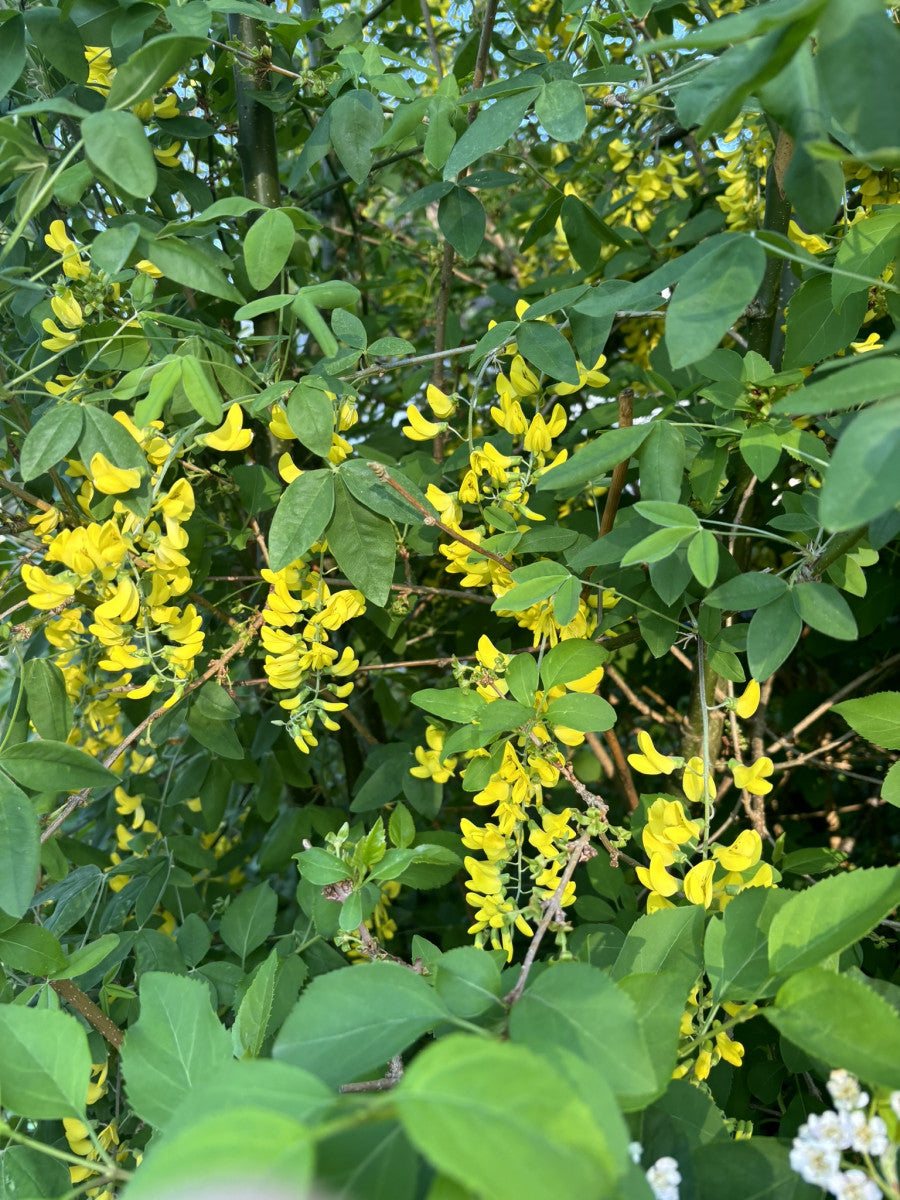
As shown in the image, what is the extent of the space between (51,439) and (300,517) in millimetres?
236

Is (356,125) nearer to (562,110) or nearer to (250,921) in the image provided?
(562,110)

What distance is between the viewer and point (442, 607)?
1.76 m

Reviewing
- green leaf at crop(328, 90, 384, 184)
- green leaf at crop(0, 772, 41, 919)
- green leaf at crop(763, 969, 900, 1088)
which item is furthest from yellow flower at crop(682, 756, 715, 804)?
green leaf at crop(328, 90, 384, 184)

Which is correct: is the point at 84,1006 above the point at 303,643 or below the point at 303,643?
below

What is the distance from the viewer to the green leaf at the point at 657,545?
2.20ft

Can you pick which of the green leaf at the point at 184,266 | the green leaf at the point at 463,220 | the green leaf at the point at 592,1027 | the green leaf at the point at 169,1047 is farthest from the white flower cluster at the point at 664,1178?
the green leaf at the point at 463,220

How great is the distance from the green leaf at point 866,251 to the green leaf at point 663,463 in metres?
0.17

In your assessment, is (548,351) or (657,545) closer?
(657,545)

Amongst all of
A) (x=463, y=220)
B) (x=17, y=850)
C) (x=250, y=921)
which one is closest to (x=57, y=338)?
(x=463, y=220)

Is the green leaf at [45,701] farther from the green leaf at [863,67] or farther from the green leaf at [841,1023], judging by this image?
the green leaf at [863,67]

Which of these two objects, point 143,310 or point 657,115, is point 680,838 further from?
point 657,115

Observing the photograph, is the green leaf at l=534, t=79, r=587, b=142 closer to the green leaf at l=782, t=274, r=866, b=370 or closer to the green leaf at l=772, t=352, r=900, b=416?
the green leaf at l=782, t=274, r=866, b=370

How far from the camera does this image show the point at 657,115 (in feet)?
5.18

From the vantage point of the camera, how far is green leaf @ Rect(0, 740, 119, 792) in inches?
31.3
